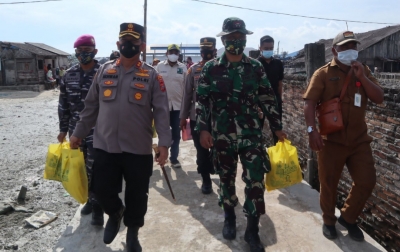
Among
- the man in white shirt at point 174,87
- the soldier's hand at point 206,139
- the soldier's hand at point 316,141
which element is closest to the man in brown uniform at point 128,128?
the soldier's hand at point 206,139

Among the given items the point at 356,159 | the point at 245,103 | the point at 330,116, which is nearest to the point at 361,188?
the point at 356,159

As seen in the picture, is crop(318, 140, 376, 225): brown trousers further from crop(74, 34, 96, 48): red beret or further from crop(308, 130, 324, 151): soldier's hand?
crop(74, 34, 96, 48): red beret

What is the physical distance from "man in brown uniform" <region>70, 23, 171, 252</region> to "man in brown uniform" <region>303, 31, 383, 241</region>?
1.40 meters

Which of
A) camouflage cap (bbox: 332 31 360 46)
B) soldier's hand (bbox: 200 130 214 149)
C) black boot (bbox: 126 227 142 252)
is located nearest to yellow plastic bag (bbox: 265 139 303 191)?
soldier's hand (bbox: 200 130 214 149)

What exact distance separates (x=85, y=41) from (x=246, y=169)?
2.17 meters

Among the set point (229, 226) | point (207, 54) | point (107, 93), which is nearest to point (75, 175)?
point (107, 93)

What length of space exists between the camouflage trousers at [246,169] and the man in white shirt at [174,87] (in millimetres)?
2518

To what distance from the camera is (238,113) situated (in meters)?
3.23

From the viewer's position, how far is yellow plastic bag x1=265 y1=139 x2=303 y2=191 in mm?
3621

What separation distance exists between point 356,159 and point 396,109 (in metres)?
0.82

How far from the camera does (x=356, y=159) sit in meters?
3.26

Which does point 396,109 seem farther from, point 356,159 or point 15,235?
point 15,235

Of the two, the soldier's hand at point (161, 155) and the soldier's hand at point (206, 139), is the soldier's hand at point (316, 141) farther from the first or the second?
the soldier's hand at point (161, 155)

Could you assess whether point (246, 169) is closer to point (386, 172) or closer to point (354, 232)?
point (354, 232)
